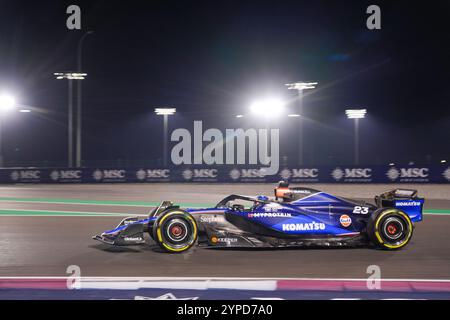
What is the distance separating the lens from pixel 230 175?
26688 mm

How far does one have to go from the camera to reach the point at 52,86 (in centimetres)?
7281

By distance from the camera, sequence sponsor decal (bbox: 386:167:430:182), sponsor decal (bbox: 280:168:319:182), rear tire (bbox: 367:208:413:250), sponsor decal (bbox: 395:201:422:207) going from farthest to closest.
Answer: sponsor decal (bbox: 280:168:319:182) < sponsor decal (bbox: 386:167:430:182) < sponsor decal (bbox: 395:201:422:207) < rear tire (bbox: 367:208:413:250)

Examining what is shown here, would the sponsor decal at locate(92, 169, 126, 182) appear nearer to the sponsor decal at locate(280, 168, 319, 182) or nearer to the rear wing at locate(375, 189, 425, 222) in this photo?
the sponsor decal at locate(280, 168, 319, 182)

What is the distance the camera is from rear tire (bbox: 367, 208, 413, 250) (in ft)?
29.5

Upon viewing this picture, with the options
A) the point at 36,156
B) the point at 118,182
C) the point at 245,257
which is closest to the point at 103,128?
the point at 36,156

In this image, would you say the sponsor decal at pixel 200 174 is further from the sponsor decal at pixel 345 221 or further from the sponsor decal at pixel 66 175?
the sponsor decal at pixel 345 221

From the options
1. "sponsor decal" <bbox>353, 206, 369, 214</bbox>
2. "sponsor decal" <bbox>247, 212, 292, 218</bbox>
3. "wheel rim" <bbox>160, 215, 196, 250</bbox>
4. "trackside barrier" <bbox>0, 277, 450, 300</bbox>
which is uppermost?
"sponsor decal" <bbox>353, 206, 369, 214</bbox>

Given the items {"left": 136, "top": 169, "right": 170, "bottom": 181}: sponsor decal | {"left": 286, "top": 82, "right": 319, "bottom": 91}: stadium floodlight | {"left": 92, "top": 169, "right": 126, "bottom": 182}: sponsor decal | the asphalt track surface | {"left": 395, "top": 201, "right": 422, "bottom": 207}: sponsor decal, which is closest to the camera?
the asphalt track surface

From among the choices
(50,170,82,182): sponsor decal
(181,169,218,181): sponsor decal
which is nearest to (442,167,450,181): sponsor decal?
(181,169,218,181): sponsor decal
